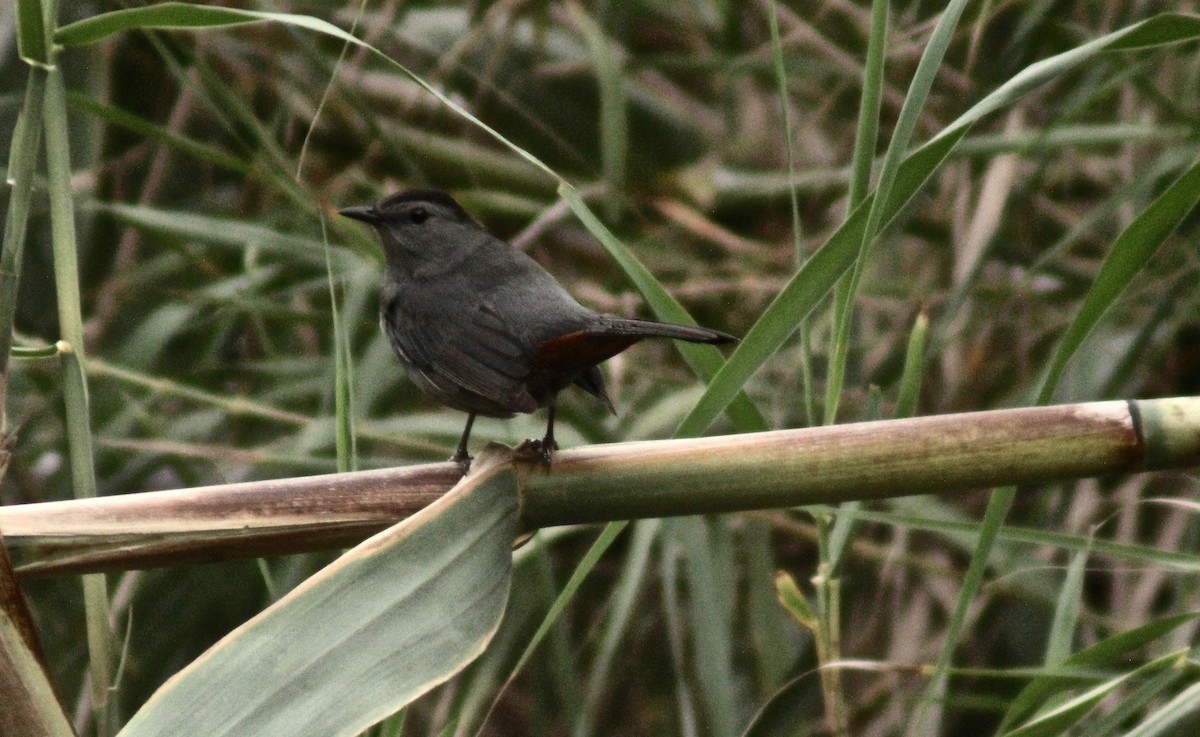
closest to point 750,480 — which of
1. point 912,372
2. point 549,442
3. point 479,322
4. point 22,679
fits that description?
point 912,372

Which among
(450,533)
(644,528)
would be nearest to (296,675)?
(450,533)

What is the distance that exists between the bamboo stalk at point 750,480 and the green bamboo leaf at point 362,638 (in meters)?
0.10

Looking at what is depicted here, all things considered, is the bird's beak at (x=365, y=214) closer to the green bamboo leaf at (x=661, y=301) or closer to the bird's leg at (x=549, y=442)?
the bird's leg at (x=549, y=442)

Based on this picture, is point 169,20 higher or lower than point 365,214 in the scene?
lower

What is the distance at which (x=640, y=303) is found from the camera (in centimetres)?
291

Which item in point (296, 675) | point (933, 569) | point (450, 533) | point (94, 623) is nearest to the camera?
point (296, 675)

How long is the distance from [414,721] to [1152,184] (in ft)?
6.06

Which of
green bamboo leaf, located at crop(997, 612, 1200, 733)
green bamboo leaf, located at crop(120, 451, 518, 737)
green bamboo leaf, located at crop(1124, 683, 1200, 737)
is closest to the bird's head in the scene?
green bamboo leaf, located at crop(120, 451, 518, 737)

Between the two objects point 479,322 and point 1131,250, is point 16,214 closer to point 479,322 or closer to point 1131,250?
point 479,322

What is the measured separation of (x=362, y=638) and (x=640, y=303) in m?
1.86

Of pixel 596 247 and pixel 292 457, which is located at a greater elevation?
pixel 596 247

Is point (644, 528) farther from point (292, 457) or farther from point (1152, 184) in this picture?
point (1152, 184)

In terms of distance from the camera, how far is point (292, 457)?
7.39ft

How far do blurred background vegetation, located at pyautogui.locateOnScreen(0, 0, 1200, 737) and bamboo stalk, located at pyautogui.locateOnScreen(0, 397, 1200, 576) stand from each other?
864 mm
